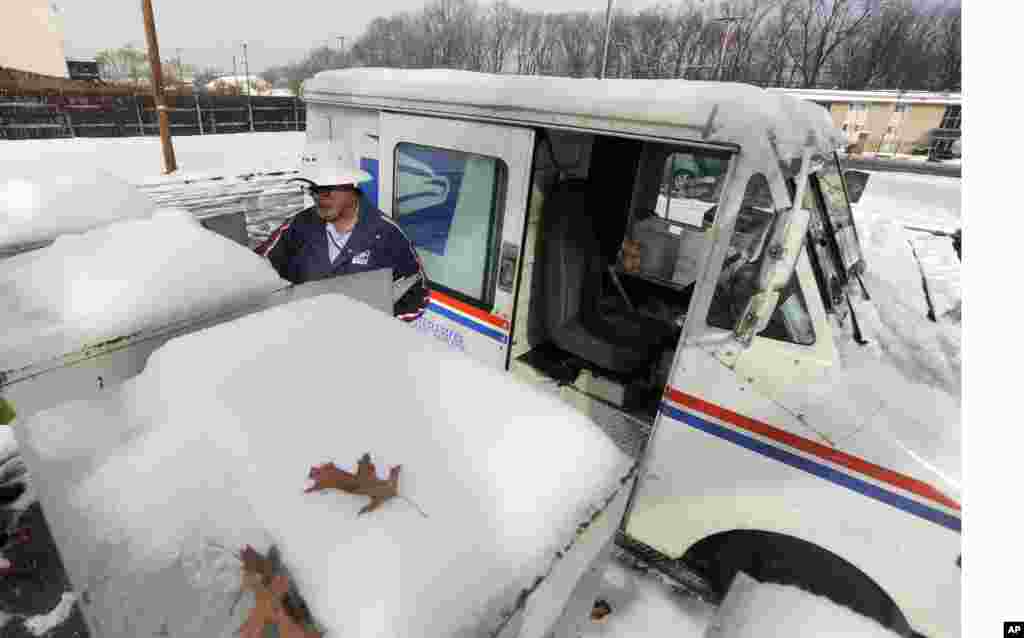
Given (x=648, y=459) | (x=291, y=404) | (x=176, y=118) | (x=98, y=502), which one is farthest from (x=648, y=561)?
(x=176, y=118)

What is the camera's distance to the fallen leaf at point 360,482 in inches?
35.3

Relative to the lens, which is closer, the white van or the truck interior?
the white van

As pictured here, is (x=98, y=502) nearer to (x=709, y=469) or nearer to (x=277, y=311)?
(x=277, y=311)

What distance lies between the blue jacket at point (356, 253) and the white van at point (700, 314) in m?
0.32

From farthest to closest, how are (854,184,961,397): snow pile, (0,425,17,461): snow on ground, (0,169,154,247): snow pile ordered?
Result: (0,425,17,461): snow on ground → (854,184,961,397): snow pile → (0,169,154,247): snow pile

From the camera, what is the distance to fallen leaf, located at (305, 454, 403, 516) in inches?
35.3

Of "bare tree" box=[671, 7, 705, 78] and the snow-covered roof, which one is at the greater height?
"bare tree" box=[671, 7, 705, 78]

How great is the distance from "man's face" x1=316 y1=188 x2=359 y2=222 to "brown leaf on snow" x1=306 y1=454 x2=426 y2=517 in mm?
2644

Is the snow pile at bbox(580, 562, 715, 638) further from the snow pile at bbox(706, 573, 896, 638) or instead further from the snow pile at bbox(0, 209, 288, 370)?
the snow pile at bbox(0, 209, 288, 370)

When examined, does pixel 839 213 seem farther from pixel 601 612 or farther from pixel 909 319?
pixel 601 612

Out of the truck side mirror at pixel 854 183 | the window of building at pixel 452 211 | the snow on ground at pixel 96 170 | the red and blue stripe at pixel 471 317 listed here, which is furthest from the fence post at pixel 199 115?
the truck side mirror at pixel 854 183

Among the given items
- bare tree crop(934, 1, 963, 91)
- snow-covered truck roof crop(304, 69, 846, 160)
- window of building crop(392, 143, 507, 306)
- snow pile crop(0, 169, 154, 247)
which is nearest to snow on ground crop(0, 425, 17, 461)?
snow pile crop(0, 169, 154, 247)

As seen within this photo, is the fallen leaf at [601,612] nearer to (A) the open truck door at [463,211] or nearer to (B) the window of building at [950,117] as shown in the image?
(A) the open truck door at [463,211]

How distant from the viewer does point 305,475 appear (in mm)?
915
